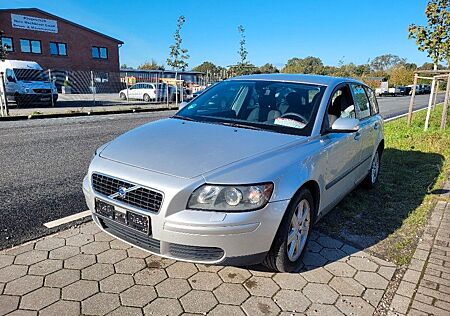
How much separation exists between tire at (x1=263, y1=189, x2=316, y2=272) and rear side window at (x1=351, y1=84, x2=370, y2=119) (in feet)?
6.19

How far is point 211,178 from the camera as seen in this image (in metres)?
2.36

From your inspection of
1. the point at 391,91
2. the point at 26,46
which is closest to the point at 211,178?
the point at 26,46

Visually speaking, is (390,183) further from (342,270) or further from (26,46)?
(26,46)

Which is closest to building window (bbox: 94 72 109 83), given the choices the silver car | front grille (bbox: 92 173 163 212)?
the silver car

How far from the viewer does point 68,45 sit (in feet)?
125

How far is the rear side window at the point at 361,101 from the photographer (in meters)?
4.33

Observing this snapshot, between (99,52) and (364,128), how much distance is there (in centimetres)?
4196

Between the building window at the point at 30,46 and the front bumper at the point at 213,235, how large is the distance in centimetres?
3984

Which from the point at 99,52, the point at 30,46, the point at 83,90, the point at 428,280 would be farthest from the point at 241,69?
the point at 428,280

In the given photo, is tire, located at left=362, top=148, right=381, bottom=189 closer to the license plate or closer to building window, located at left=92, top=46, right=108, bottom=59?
the license plate

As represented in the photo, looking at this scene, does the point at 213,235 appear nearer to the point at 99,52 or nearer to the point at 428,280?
the point at 428,280

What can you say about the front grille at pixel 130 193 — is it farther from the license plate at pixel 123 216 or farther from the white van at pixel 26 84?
the white van at pixel 26 84

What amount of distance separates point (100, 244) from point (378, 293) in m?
2.47

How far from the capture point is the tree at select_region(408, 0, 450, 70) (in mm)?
11906
